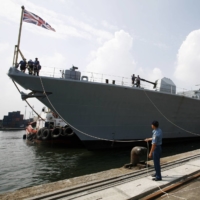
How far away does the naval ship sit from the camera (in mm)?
8328

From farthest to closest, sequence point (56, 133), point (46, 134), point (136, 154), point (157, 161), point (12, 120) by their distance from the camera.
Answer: point (12, 120) < point (46, 134) < point (56, 133) < point (136, 154) < point (157, 161)

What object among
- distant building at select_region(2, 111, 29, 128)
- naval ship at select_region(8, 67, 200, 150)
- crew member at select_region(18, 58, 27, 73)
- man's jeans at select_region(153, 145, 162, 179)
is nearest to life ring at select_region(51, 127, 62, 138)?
naval ship at select_region(8, 67, 200, 150)

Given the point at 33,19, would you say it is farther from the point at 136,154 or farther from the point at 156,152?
the point at 156,152

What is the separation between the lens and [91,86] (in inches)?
347

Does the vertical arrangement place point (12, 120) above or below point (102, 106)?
below

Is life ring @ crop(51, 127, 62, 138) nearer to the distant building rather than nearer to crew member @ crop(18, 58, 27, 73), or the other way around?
crew member @ crop(18, 58, 27, 73)

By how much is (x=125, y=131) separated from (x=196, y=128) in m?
6.72

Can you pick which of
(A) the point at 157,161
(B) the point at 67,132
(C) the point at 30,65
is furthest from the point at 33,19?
(B) the point at 67,132

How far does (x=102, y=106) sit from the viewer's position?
365 inches

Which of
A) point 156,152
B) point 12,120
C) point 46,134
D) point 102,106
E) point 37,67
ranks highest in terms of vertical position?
point 37,67

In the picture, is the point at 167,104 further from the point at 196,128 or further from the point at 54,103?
the point at 54,103

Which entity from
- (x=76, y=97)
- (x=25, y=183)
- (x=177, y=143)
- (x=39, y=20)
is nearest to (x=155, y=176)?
(x=25, y=183)

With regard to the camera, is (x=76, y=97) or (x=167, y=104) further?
(x=167, y=104)

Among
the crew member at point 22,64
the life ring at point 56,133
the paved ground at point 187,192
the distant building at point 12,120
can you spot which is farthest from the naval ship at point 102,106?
the distant building at point 12,120
